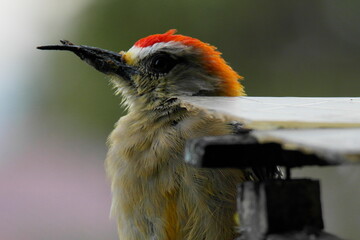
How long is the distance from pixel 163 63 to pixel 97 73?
7.66 m

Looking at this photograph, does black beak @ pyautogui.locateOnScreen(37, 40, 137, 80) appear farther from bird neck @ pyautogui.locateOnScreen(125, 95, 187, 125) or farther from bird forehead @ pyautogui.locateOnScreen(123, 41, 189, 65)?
bird neck @ pyautogui.locateOnScreen(125, 95, 187, 125)

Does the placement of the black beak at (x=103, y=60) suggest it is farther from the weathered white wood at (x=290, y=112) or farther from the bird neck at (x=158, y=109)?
the weathered white wood at (x=290, y=112)

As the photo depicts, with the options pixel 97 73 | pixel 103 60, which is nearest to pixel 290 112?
pixel 103 60

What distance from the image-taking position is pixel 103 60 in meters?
3.04

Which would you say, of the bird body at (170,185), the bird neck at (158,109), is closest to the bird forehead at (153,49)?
the bird neck at (158,109)

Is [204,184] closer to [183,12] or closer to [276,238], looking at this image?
[276,238]

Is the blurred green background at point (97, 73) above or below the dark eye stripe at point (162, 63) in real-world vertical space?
above

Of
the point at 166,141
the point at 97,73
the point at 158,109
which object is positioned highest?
the point at 97,73

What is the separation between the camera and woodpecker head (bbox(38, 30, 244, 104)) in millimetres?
2959

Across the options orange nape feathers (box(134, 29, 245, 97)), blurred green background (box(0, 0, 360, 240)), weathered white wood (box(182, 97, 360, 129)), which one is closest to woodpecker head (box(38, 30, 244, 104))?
orange nape feathers (box(134, 29, 245, 97))

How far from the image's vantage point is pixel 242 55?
9.90 m

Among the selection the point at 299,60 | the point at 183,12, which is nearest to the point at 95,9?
the point at 183,12

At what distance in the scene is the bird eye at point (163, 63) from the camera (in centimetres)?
300

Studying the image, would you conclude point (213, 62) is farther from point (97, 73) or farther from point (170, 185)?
point (97, 73)
